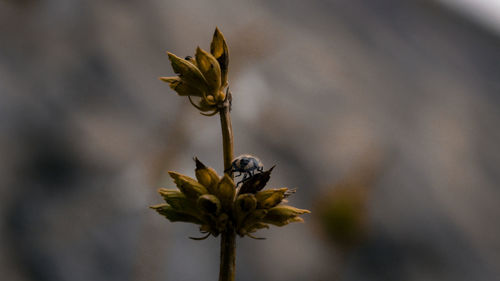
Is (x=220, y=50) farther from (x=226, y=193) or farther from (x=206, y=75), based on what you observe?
(x=226, y=193)

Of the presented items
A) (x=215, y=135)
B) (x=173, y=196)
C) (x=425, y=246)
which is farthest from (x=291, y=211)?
(x=425, y=246)

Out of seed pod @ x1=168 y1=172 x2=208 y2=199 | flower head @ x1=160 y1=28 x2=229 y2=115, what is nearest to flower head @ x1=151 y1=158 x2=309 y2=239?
seed pod @ x1=168 y1=172 x2=208 y2=199

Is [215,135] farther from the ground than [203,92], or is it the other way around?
[215,135]

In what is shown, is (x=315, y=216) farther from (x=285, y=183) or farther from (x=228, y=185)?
(x=228, y=185)

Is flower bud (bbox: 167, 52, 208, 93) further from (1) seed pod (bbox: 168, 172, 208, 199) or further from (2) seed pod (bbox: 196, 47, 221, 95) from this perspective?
(1) seed pod (bbox: 168, 172, 208, 199)

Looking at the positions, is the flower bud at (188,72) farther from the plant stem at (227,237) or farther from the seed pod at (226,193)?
the seed pod at (226,193)
